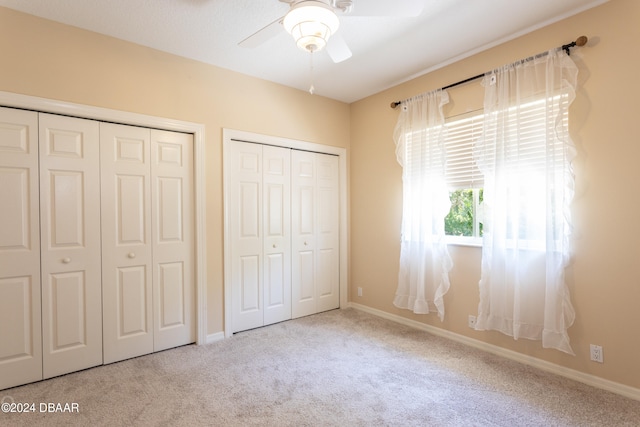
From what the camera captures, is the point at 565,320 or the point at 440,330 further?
the point at 440,330

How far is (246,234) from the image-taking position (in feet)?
11.3

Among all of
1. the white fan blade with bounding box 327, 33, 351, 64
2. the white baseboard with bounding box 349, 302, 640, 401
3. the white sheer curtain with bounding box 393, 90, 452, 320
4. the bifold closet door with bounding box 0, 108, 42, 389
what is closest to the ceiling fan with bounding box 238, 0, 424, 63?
the white fan blade with bounding box 327, 33, 351, 64

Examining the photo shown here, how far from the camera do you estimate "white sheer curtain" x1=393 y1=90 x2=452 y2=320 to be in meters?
3.17

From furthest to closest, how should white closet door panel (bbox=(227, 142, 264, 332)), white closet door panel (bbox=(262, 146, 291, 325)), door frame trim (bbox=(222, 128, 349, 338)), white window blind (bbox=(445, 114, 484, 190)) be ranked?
white closet door panel (bbox=(262, 146, 291, 325)) < white closet door panel (bbox=(227, 142, 264, 332)) < door frame trim (bbox=(222, 128, 349, 338)) < white window blind (bbox=(445, 114, 484, 190))

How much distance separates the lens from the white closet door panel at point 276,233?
361 centimetres

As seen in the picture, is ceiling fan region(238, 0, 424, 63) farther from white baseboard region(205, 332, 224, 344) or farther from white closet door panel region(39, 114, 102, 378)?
white baseboard region(205, 332, 224, 344)

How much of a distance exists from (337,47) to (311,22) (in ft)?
1.62

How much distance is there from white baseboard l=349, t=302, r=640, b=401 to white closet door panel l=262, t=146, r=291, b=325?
131cm

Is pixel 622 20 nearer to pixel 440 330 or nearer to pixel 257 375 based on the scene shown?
pixel 440 330

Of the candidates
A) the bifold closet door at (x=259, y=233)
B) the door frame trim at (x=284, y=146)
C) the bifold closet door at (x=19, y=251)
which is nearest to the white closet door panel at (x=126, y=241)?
the bifold closet door at (x=19, y=251)

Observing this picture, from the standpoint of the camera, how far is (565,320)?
2381 millimetres

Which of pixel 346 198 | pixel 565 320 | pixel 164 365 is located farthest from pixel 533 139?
pixel 164 365

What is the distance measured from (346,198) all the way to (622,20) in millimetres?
2919

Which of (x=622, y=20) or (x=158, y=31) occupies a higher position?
(x=158, y=31)
